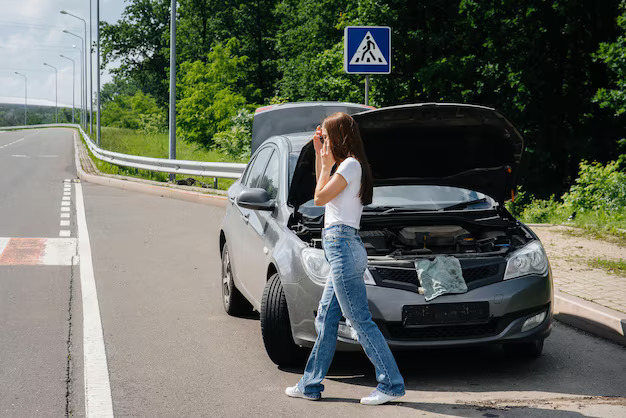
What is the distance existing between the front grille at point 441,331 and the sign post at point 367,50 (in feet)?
23.0

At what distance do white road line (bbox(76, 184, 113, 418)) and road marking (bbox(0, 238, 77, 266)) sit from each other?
45cm

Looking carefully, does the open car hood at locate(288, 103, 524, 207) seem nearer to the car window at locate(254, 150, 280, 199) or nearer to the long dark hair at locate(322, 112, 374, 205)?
the car window at locate(254, 150, 280, 199)

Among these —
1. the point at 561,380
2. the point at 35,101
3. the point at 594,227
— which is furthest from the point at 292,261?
the point at 35,101

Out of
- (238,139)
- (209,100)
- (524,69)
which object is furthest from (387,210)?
(209,100)

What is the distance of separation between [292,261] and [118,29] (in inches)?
2720

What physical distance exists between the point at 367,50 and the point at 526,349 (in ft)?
22.8

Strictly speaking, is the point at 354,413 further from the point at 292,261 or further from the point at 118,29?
the point at 118,29

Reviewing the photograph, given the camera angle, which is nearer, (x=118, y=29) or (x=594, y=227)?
(x=594, y=227)

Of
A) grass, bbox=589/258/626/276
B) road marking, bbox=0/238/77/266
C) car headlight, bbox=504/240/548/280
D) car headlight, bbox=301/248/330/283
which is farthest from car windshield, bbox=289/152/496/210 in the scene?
road marking, bbox=0/238/77/266

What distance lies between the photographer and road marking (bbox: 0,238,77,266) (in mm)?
9750

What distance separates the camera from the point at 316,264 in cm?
509

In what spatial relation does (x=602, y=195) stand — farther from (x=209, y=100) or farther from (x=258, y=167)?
(x=209, y=100)

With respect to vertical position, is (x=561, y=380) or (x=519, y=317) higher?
(x=519, y=317)

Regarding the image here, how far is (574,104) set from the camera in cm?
2419
